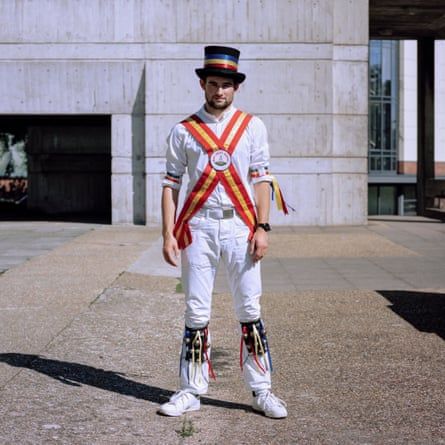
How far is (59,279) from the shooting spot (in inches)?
436

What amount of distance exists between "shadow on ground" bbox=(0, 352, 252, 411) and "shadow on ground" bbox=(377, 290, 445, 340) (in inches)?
113

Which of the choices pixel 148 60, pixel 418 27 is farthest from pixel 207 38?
pixel 418 27

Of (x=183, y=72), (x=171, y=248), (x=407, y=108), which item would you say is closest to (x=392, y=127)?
(x=407, y=108)

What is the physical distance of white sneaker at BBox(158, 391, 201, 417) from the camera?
4902 mm

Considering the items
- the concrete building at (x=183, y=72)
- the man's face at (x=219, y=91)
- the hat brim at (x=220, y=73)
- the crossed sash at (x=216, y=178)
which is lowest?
the crossed sash at (x=216, y=178)

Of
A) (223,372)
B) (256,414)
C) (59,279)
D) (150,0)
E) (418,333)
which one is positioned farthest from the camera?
(150,0)

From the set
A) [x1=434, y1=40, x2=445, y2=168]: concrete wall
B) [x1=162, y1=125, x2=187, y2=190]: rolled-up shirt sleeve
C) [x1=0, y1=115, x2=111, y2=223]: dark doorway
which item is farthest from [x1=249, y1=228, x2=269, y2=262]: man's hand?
[x1=434, y1=40, x2=445, y2=168]: concrete wall

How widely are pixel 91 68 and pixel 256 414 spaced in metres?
16.7

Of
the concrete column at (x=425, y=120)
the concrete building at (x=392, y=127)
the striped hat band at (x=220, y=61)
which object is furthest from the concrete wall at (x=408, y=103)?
the striped hat band at (x=220, y=61)

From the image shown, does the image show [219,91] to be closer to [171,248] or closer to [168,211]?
[168,211]

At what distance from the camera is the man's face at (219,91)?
5.02 m

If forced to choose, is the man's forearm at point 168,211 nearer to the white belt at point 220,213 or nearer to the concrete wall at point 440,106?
the white belt at point 220,213

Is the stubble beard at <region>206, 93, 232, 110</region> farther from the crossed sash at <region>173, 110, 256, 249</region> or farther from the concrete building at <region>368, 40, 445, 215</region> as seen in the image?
the concrete building at <region>368, 40, 445, 215</region>

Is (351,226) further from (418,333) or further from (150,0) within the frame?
(418,333)
